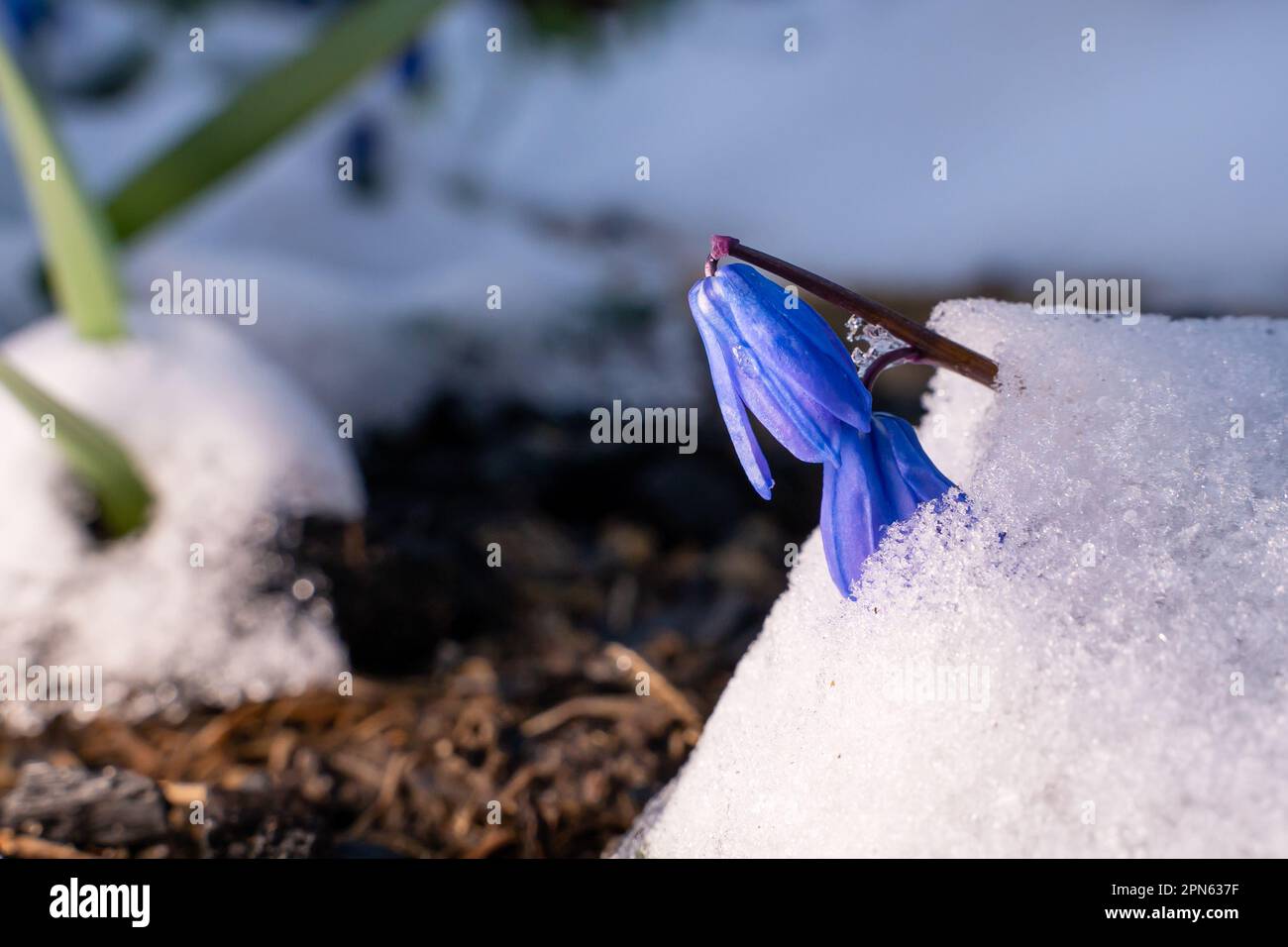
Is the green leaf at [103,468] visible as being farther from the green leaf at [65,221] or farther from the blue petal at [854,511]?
the blue petal at [854,511]

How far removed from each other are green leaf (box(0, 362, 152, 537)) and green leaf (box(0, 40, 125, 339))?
0.52ft

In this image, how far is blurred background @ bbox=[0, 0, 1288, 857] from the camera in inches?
40.0

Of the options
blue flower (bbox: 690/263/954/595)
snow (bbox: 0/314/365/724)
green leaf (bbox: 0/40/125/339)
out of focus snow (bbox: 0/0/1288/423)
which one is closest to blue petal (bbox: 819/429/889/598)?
blue flower (bbox: 690/263/954/595)

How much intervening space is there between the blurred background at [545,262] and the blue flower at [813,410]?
1.19ft

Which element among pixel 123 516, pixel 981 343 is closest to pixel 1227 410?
pixel 981 343

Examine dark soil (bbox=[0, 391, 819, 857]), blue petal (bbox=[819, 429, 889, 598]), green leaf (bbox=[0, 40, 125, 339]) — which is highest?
green leaf (bbox=[0, 40, 125, 339])

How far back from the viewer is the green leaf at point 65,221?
1222mm

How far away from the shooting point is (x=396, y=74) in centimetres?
271

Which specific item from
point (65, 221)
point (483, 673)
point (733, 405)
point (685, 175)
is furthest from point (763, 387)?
point (685, 175)

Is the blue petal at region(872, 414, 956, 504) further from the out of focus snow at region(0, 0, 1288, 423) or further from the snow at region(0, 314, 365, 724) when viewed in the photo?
the out of focus snow at region(0, 0, 1288, 423)

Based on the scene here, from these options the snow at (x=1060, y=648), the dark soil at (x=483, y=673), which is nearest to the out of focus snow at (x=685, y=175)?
the dark soil at (x=483, y=673)

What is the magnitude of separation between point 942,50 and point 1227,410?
197 centimetres

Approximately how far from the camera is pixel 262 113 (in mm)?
1389
